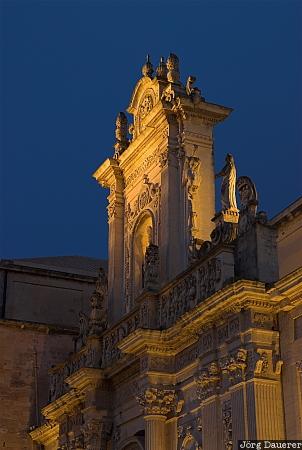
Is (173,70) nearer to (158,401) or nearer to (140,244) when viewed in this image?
(140,244)

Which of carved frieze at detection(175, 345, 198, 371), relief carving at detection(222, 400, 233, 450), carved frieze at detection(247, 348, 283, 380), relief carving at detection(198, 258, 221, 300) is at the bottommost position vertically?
relief carving at detection(222, 400, 233, 450)

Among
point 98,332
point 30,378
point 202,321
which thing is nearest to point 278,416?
point 202,321

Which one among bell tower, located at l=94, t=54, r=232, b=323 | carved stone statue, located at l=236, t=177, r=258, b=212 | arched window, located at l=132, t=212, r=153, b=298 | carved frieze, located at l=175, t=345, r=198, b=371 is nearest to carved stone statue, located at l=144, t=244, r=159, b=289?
bell tower, located at l=94, t=54, r=232, b=323

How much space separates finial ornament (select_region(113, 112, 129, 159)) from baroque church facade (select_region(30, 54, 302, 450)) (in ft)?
0.16

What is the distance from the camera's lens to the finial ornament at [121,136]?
21406 millimetres

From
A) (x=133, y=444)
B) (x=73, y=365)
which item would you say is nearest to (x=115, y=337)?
(x=133, y=444)

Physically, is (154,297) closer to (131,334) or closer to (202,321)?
(131,334)

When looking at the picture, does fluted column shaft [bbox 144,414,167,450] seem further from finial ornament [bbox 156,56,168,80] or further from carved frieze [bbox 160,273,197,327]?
finial ornament [bbox 156,56,168,80]

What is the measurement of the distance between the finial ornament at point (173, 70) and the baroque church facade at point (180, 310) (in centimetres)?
3

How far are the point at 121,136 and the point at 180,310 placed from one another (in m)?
6.58

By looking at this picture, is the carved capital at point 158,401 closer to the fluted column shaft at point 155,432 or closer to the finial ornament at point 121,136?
the fluted column shaft at point 155,432

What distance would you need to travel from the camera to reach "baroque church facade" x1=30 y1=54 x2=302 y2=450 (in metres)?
14.0

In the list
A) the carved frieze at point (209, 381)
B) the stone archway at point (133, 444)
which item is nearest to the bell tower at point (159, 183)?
the carved frieze at point (209, 381)

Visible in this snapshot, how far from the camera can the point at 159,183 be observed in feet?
63.3
